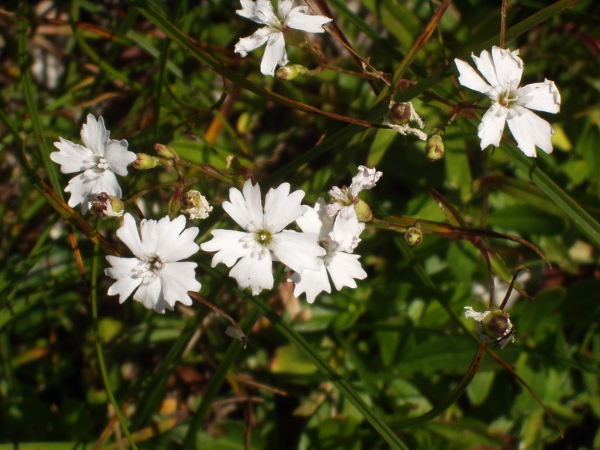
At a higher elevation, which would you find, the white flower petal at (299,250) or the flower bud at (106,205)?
the white flower petal at (299,250)

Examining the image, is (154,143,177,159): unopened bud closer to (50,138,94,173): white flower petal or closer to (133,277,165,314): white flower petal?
(50,138,94,173): white flower petal

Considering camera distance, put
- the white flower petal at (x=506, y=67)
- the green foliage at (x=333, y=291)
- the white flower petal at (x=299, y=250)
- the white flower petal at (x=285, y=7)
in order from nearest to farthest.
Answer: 1. the white flower petal at (x=299, y=250)
2. the white flower petal at (x=506, y=67)
3. the white flower petal at (x=285, y=7)
4. the green foliage at (x=333, y=291)

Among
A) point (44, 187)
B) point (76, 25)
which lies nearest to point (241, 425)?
point (44, 187)

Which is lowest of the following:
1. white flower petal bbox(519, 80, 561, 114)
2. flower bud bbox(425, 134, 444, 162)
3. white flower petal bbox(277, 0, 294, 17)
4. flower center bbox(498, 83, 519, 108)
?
flower bud bbox(425, 134, 444, 162)

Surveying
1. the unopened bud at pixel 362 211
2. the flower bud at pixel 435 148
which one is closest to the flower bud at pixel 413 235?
the unopened bud at pixel 362 211

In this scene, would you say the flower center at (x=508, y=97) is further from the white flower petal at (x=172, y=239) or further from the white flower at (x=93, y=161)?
the white flower at (x=93, y=161)

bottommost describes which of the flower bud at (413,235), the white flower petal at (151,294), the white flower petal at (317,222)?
the white flower petal at (151,294)

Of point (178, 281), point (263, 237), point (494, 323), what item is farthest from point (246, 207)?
point (494, 323)

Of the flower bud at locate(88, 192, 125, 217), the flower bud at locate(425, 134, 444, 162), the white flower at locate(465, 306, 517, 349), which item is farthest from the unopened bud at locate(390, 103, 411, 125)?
the flower bud at locate(88, 192, 125, 217)
